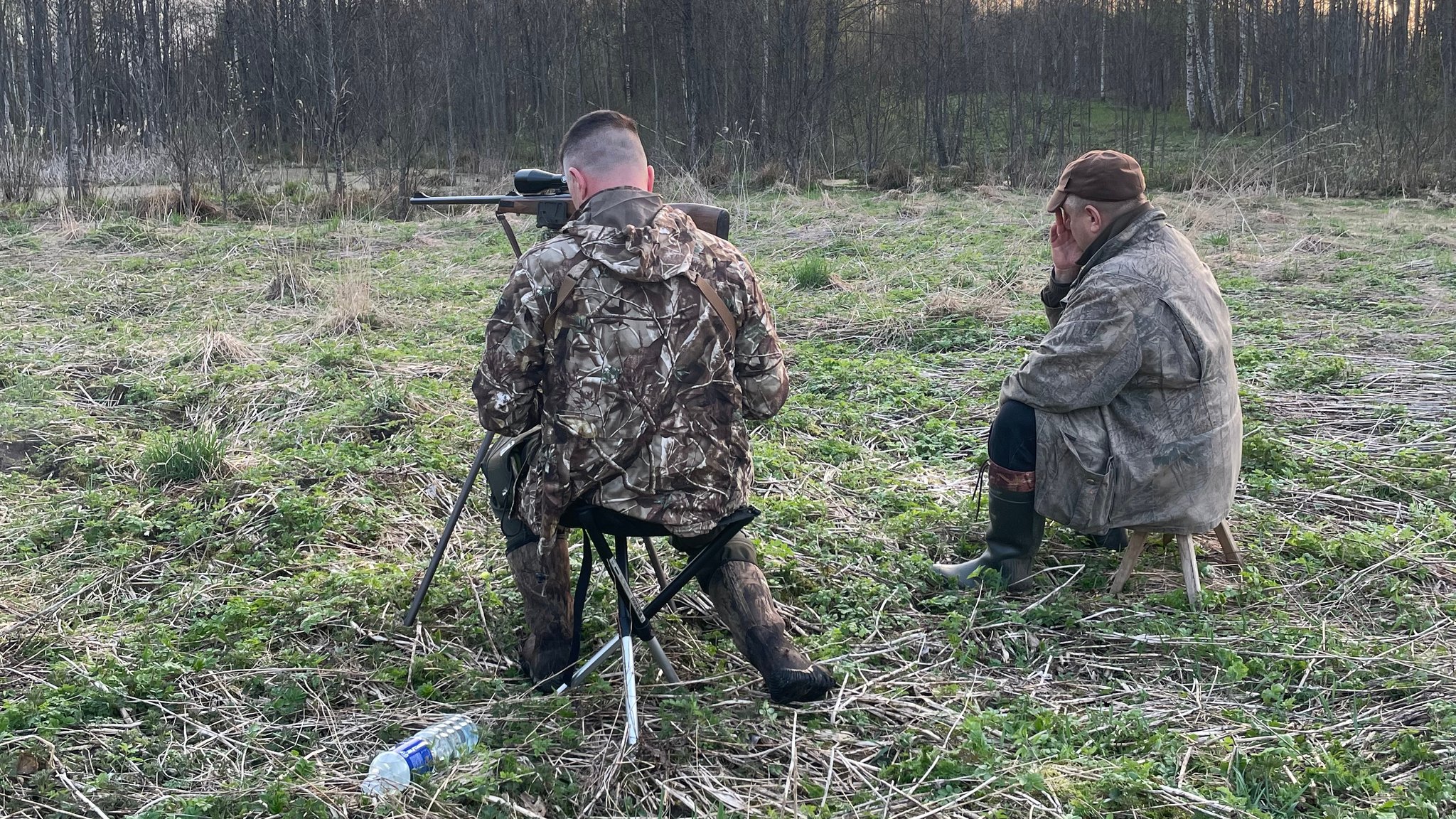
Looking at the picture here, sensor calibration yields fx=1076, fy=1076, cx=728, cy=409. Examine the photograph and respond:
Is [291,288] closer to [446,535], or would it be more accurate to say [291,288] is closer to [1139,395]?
[446,535]

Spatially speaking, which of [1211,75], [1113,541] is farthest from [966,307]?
[1211,75]

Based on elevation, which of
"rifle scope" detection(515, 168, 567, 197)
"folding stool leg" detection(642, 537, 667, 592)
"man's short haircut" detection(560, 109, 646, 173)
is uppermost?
"man's short haircut" detection(560, 109, 646, 173)

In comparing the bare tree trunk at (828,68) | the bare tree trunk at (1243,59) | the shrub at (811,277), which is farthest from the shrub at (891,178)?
the bare tree trunk at (1243,59)

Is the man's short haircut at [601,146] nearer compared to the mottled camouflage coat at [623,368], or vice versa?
the mottled camouflage coat at [623,368]

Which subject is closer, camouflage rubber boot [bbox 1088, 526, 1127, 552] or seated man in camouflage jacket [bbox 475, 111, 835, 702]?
seated man in camouflage jacket [bbox 475, 111, 835, 702]

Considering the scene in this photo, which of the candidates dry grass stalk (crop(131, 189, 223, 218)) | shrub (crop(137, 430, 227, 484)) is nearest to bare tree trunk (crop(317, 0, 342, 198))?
dry grass stalk (crop(131, 189, 223, 218))

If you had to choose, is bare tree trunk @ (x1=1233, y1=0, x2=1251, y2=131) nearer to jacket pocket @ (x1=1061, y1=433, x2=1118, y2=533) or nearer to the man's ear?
jacket pocket @ (x1=1061, y1=433, x2=1118, y2=533)

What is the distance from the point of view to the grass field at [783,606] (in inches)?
95.0

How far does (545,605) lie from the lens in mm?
2846

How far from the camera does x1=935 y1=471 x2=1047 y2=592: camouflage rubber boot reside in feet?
11.0

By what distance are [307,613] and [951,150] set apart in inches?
623

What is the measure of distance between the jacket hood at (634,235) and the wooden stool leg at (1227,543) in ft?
6.48

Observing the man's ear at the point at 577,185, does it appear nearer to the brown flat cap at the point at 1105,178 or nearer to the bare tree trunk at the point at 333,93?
the brown flat cap at the point at 1105,178

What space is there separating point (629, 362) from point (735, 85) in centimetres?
1546
